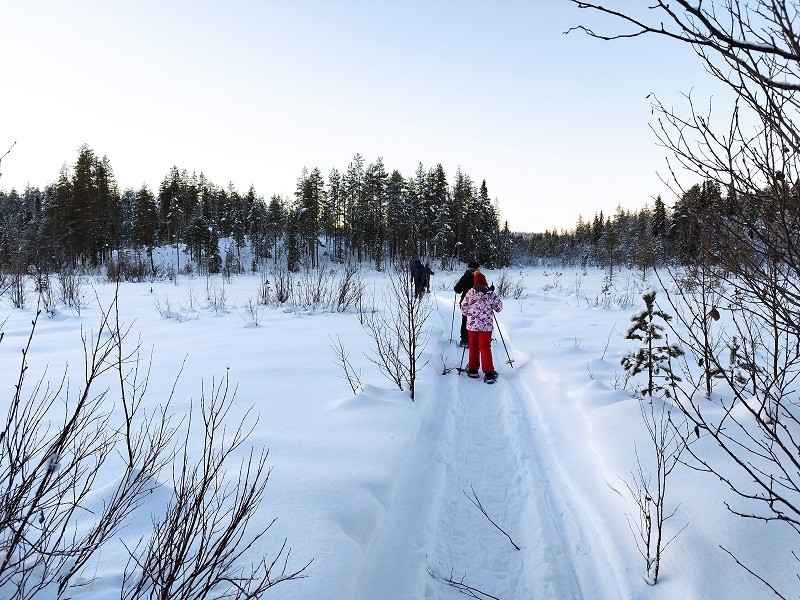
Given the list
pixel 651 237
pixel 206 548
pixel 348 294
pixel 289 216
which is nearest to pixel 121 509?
pixel 206 548

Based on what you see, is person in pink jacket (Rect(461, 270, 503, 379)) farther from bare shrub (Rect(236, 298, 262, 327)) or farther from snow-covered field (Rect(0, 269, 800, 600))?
bare shrub (Rect(236, 298, 262, 327))

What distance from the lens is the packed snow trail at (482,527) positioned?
2.53 meters

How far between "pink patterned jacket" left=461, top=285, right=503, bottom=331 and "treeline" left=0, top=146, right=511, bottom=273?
31.5 m

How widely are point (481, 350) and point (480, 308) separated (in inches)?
28.1

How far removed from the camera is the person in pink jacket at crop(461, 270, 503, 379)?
263 inches

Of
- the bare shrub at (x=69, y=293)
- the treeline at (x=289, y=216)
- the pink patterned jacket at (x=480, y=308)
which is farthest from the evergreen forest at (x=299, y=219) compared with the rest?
the pink patterned jacket at (x=480, y=308)

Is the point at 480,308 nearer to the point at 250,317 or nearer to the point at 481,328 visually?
the point at 481,328

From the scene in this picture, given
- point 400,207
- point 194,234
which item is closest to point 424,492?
point 400,207

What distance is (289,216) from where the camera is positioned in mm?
46562

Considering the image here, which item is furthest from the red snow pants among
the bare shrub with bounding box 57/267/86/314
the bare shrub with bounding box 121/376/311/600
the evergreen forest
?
the evergreen forest

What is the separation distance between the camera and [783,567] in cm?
222

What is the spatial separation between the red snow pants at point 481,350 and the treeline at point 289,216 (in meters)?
32.0

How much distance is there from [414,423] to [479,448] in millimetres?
735

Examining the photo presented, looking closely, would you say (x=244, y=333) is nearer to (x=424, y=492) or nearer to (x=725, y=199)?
(x=424, y=492)
